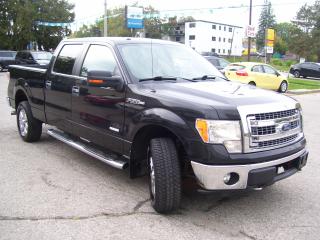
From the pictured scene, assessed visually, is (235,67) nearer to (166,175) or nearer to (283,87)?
(283,87)

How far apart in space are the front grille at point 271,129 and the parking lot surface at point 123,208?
63 centimetres

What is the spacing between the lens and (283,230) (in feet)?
13.1

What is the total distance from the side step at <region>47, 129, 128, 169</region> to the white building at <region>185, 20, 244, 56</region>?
10256 centimetres

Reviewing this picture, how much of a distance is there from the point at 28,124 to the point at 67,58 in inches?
65.4

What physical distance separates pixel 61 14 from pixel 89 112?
46.2 m

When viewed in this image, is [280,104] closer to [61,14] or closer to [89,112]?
[89,112]

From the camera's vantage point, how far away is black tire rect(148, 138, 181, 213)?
4.07 meters

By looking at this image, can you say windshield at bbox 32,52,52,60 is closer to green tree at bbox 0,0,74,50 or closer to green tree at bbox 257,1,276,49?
green tree at bbox 0,0,74,50

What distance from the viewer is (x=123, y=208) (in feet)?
14.6

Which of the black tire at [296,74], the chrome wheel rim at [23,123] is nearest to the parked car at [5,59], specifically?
the black tire at [296,74]

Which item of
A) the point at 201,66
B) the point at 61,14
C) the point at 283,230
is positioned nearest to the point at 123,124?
the point at 201,66

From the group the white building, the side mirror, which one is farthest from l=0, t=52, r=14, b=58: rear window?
the white building

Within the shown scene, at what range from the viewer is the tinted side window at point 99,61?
513 cm

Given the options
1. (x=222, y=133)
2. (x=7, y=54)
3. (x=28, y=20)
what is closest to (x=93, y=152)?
(x=222, y=133)
